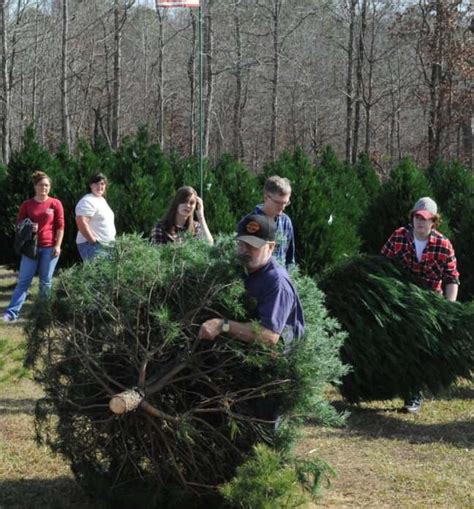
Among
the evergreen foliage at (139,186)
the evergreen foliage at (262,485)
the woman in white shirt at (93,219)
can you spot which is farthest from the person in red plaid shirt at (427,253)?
the evergreen foliage at (139,186)

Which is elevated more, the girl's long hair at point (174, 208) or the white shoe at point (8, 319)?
the girl's long hair at point (174, 208)

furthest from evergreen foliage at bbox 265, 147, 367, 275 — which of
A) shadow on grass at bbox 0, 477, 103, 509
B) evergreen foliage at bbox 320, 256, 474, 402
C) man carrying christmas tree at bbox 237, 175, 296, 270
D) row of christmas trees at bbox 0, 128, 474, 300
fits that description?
shadow on grass at bbox 0, 477, 103, 509

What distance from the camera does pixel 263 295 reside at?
4.24 m

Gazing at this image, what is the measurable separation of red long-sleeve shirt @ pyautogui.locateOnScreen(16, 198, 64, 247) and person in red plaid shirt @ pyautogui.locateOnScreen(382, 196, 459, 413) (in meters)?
4.76

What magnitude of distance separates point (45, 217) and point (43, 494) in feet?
18.5

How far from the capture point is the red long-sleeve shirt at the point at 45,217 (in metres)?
10.1

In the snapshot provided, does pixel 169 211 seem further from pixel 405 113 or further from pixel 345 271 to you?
pixel 405 113

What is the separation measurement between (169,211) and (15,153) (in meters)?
8.35

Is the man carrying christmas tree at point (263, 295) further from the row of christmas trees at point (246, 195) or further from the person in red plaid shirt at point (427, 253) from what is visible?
the row of christmas trees at point (246, 195)

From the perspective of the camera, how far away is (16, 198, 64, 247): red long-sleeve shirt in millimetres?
10133

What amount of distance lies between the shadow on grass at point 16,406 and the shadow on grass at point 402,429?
2347 mm

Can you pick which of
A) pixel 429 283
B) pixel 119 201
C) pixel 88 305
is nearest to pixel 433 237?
pixel 429 283

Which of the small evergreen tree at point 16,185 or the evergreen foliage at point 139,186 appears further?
the small evergreen tree at point 16,185

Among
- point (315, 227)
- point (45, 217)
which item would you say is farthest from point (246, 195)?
point (45, 217)
